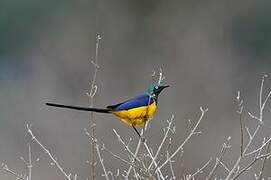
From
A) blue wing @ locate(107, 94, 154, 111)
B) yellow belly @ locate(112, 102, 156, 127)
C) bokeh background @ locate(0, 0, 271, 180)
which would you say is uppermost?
blue wing @ locate(107, 94, 154, 111)

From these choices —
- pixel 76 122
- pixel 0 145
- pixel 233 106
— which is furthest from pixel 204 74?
pixel 0 145

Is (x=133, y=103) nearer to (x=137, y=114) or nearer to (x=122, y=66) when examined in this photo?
(x=137, y=114)

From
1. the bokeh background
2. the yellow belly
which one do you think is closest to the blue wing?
the yellow belly

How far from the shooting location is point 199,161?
26.5 feet

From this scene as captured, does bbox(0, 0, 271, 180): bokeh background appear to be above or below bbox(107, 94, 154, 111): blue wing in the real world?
below

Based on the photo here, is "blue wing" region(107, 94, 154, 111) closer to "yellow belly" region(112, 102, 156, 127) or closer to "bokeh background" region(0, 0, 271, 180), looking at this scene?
"yellow belly" region(112, 102, 156, 127)

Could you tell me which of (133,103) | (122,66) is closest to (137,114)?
(133,103)

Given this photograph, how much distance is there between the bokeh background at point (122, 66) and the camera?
8.70 m

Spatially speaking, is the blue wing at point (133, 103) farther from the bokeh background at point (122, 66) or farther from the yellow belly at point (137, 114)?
the bokeh background at point (122, 66)

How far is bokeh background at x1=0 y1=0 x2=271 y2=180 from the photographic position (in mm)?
8695

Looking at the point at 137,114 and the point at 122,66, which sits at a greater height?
the point at 137,114

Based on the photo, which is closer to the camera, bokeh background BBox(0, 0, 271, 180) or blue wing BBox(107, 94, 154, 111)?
blue wing BBox(107, 94, 154, 111)

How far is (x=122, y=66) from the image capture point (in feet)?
35.9

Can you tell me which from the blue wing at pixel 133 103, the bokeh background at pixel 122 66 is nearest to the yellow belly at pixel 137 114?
the blue wing at pixel 133 103
